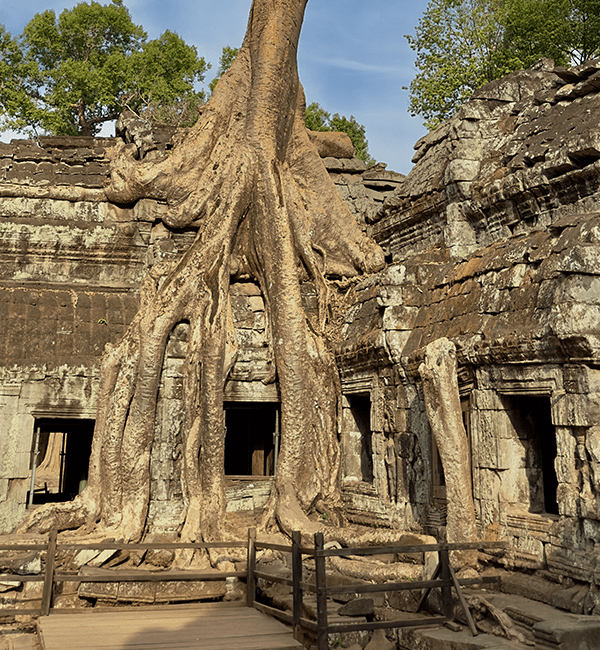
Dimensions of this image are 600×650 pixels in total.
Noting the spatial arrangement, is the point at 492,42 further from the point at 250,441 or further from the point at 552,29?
the point at 250,441

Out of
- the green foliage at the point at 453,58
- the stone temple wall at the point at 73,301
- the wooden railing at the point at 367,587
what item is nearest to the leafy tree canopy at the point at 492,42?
the green foliage at the point at 453,58

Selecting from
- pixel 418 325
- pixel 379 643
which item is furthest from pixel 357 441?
pixel 379 643

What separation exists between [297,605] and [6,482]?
4500 millimetres

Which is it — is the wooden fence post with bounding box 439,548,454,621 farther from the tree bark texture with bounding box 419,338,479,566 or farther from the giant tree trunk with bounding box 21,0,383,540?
the giant tree trunk with bounding box 21,0,383,540

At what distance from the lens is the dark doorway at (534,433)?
6.55 m

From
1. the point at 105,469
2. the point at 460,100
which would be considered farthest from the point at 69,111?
the point at 105,469

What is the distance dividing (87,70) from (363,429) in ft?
55.6

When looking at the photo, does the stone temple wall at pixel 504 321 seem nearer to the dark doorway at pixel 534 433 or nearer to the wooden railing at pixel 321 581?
the dark doorway at pixel 534 433

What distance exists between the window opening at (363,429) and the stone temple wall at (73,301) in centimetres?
117

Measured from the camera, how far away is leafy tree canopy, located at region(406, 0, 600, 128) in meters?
18.4

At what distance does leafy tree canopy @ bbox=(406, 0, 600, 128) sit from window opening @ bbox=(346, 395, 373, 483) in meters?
12.0

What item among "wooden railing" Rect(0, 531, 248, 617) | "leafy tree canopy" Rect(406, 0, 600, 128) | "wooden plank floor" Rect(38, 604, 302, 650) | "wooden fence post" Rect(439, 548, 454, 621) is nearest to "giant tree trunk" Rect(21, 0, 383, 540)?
"wooden railing" Rect(0, 531, 248, 617)

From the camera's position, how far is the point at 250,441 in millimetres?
11828

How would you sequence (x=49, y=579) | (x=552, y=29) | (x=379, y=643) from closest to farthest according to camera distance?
(x=379, y=643) < (x=49, y=579) < (x=552, y=29)
